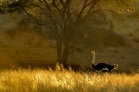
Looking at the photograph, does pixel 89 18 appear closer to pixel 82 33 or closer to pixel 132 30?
pixel 82 33

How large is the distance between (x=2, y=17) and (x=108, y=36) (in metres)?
16.3

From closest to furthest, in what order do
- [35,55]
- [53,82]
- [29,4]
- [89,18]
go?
1. [53,82]
2. [29,4]
3. [89,18]
4. [35,55]

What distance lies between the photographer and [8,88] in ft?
30.0

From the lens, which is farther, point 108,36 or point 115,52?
point 108,36

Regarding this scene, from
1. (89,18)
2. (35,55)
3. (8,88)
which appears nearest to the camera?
(8,88)

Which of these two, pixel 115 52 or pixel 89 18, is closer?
pixel 89 18

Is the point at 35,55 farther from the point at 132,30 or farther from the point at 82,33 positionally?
the point at 132,30

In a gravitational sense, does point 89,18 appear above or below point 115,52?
above

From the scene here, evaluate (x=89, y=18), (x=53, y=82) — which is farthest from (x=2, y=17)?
(x=53, y=82)

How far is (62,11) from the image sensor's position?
89.9ft

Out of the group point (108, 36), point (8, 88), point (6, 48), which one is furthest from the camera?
point (108, 36)

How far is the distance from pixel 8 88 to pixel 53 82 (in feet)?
4.05

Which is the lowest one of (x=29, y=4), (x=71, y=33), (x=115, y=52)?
(x=115, y=52)

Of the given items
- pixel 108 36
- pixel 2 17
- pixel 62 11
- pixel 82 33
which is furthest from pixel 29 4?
pixel 2 17
